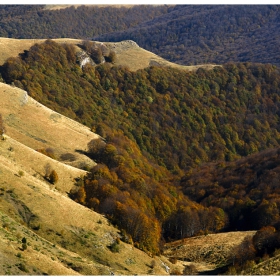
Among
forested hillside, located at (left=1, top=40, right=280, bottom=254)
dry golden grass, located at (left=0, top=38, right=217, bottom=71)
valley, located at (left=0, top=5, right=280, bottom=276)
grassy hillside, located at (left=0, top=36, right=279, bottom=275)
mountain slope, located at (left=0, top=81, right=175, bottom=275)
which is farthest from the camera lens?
dry golden grass, located at (left=0, top=38, right=217, bottom=71)

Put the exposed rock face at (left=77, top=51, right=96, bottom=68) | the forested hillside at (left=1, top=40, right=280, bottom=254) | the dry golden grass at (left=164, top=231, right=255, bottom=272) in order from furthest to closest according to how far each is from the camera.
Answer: the exposed rock face at (left=77, top=51, right=96, bottom=68) < the forested hillside at (left=1, top=40, right=280, bottom=254) < the dry golden grass at (left=164, top=231, right=255, bottom=272)

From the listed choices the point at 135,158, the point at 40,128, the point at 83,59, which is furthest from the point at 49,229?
the point at 83,59

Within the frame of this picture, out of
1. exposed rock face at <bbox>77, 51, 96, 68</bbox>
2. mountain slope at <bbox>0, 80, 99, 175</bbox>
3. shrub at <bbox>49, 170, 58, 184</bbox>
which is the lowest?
shrub at <bbox>49, 170, 58, 184</bbox>

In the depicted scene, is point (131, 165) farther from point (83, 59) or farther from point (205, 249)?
point (83, 59)

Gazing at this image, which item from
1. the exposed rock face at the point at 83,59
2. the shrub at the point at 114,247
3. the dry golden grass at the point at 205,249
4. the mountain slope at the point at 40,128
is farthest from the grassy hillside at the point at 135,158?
the exposed rock face at the point at 83,59

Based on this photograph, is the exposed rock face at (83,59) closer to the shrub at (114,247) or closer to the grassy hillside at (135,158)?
the grassy hillside at (135,158)

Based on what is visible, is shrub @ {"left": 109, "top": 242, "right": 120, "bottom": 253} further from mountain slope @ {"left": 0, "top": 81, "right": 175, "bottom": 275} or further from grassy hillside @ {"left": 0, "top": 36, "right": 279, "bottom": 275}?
mountain slope @ {"left": 0, "top": 81, "right": 175, "bottom": 275}

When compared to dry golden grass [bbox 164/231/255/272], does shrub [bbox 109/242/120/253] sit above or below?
below

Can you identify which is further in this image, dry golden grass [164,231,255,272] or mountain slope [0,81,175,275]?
dry golden grass [164,231,255,272]

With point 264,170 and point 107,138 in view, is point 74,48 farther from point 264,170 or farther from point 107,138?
point 264,170

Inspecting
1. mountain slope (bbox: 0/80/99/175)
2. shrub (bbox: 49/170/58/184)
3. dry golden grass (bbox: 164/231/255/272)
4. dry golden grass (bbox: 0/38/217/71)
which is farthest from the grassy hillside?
dry golden grass (bbox: 0/38/217/71)
